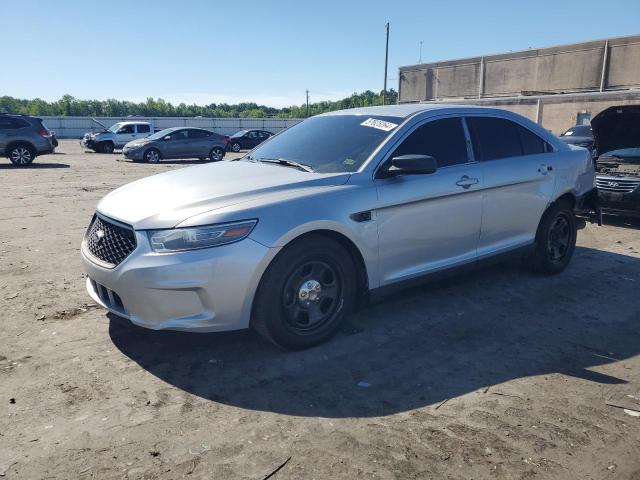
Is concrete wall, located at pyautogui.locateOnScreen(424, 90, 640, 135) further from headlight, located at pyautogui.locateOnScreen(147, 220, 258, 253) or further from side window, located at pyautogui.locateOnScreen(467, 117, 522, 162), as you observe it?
headlight, located at pyautogui.locateOnScreen(147, 220, 258, 253)

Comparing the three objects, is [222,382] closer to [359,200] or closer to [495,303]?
[359,200]

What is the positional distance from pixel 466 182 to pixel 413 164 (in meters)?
0.86

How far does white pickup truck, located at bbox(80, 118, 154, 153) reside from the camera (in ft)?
86.9

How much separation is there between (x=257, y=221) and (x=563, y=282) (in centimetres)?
369

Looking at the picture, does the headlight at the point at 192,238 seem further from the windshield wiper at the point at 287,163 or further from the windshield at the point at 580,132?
the windshield at the point at 580,132

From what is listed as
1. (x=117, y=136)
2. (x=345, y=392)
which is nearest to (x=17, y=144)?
(x=117, y=136)

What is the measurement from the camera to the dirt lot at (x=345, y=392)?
8.59 feet

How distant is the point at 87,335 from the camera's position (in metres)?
4.05

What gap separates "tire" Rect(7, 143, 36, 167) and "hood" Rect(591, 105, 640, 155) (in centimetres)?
1715

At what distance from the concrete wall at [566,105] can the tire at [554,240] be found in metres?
31.3

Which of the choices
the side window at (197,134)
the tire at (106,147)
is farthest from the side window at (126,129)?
the side window at (197,134)

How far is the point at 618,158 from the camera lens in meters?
8.98

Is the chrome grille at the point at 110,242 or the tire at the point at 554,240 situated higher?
the chrome grille at the point at 110,242

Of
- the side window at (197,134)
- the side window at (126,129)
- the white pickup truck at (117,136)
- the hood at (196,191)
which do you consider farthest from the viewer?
the side window at (126,129)
